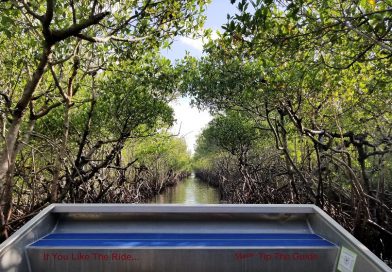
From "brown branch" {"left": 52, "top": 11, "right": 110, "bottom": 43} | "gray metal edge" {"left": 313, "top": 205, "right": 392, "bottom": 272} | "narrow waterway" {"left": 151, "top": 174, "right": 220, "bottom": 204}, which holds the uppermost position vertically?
"brown branch" {"left": 52, "top": 11, "right": 110, "bottom": 43}

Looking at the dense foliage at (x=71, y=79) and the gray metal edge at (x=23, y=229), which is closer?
the gray metal edge at (x=23, y=229)

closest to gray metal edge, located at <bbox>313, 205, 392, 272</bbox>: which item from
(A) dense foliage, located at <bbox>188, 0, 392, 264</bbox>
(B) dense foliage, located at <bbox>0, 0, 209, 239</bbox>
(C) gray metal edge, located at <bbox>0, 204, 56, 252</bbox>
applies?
(A) dense foliage, located at <bbox>188, 0, 392, 264</bbox>

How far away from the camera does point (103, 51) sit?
521 cm

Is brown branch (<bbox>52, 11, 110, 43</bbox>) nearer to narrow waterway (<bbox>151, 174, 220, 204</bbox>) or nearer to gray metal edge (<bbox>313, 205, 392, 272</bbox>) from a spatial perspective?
gray metal edge (<bbox>313, 205, 392, 272</bbox>)

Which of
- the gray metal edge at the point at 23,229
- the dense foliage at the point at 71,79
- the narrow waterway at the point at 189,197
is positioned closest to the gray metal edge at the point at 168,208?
the gray metal edge at the point at 23,229

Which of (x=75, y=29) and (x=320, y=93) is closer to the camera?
(x=75, y=29)

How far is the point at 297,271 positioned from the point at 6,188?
10.6 feet

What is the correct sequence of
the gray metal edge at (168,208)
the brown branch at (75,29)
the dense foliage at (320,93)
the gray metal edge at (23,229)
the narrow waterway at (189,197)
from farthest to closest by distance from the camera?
the narrow waterway at (189,197) → the dense foliage at (320,93) → the brown branch at (75,29) → the gray metal edge at (168,208) → the gray metal edge at (23,229)

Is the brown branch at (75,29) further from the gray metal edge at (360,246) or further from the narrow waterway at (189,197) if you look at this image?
the narrow waterway at (189,197)

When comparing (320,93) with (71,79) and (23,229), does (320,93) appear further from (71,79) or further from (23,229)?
(23,229)

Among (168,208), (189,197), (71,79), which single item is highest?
(71,79)

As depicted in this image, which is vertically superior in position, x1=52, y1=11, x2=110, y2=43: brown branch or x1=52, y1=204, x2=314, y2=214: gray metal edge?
x1=52, y1=11, x2=110, y2=43: brown branch

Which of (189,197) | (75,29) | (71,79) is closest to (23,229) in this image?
(75,29)

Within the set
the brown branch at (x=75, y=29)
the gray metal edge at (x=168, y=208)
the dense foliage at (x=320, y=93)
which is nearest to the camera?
the gray metal edge at (x=168, y=208)
